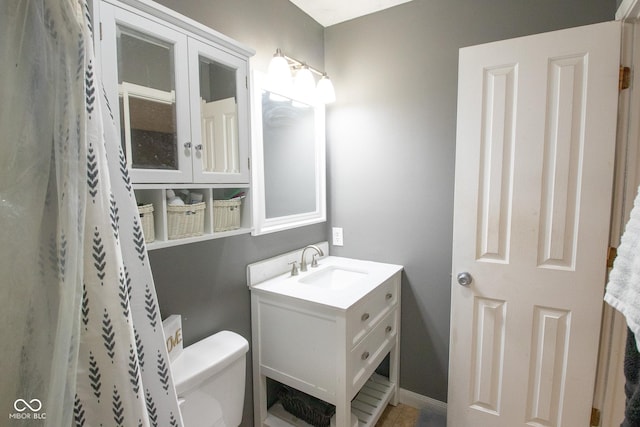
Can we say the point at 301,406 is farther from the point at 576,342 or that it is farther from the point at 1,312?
the point at 1,312

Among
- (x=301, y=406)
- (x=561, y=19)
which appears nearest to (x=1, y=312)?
(x=301, y=406)

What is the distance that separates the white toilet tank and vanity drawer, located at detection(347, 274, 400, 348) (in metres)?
0.48

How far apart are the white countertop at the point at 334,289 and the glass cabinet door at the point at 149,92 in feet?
2.46

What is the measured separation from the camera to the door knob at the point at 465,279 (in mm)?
1574

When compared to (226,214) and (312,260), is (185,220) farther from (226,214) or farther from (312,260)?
(312,260)

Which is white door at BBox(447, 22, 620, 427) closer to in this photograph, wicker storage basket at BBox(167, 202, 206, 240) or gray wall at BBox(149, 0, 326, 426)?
gray wall at BBox(149, 0, 326, 426)

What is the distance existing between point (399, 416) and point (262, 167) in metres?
1.72

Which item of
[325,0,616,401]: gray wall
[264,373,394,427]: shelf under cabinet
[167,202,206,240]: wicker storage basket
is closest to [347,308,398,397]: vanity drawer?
[325,0,616,401]: gray wall

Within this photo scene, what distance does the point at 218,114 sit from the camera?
1184 mm

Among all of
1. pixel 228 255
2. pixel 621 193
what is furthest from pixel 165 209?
pixel 621 193

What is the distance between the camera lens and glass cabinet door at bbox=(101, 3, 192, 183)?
87cm

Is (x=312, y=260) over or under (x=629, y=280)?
under

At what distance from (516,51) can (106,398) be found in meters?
1.87

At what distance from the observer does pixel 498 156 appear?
147 centimetres
